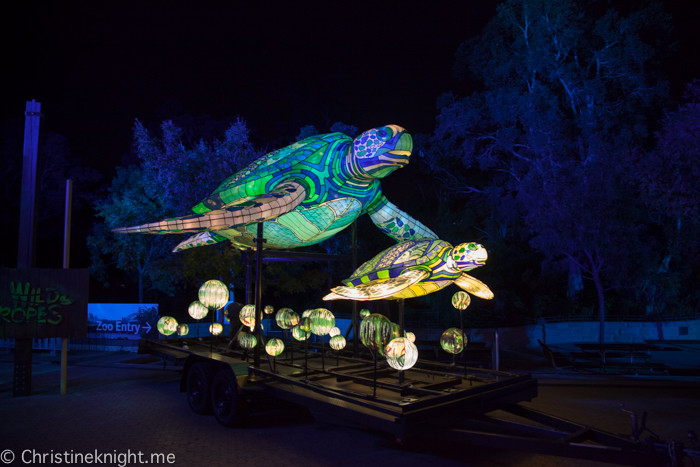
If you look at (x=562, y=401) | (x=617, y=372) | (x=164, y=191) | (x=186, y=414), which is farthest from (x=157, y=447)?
(x=164, y=191)

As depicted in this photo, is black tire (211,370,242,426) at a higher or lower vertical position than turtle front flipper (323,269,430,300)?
lower

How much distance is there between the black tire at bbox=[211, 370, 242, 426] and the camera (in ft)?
19.9

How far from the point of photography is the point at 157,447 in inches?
214

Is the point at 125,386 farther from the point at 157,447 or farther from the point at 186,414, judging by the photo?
the point at 157,447

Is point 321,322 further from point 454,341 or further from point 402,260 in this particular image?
point 454,341

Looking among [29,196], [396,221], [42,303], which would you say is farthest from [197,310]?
[29,196]

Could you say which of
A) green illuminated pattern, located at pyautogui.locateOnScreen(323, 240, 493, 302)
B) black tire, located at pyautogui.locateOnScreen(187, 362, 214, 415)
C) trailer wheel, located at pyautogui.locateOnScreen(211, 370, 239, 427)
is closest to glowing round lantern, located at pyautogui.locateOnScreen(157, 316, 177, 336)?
black tire, located at pyautogui.locateOnScreen(187, 362, 214, 415)

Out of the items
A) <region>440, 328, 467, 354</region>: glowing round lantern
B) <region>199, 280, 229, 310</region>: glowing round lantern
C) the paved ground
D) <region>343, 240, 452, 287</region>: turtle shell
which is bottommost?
the paved ground

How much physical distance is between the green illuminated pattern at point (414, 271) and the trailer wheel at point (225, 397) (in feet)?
6.05

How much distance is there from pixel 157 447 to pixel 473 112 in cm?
2082

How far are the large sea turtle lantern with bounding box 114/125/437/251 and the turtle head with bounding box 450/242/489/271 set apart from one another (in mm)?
1698

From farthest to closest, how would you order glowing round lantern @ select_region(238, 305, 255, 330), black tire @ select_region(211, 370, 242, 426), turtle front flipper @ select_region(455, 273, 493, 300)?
glowing round lantern @ select_region(238, 305, 255, 330) → turtle front flipper @ select_region(455, 273, 493, 300) → black tire @ select_region(211, 370, 242, 426)

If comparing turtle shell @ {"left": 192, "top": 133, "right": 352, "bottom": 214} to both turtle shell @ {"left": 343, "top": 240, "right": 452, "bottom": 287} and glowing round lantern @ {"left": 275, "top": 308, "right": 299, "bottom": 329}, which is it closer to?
turtle shell @ {"left": 343, "top": 240, "right": 452, "bottom": 287}

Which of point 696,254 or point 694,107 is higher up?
point 694,107
